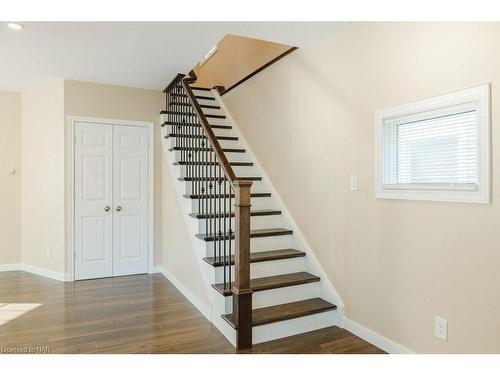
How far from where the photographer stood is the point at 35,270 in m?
4.79

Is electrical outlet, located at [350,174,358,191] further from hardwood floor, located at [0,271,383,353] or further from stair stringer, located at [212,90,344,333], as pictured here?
hardwood floor, located at [0,271,383,353]

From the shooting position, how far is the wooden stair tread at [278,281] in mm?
2852

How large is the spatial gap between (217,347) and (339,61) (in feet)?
8.49

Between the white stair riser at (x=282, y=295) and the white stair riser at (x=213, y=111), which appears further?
the white stair riser at (x=213, y=111)

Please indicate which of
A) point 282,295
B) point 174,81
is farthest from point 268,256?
point 174,81

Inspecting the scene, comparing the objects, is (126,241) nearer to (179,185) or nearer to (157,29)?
(179,185)

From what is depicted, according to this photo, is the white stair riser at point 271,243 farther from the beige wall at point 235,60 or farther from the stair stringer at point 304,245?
the beige wall at point 235,60

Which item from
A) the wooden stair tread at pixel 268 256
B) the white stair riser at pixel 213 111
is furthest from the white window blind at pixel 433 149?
the white stair riser at pixel 213 111

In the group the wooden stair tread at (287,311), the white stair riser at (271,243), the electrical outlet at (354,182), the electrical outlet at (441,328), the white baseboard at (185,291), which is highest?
the electrical outlet at (354,182)

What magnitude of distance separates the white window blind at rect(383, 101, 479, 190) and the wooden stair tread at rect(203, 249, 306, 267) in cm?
120

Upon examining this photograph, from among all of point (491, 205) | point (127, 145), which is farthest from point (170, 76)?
point (491, 205)

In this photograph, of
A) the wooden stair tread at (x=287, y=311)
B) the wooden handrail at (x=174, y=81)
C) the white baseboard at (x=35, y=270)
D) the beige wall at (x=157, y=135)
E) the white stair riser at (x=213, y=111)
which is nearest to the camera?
the wooden stair tread at (x=287, y=311)

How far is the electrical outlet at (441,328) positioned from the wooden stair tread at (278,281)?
1.12 m

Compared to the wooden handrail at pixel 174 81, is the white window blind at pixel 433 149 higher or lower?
lower
